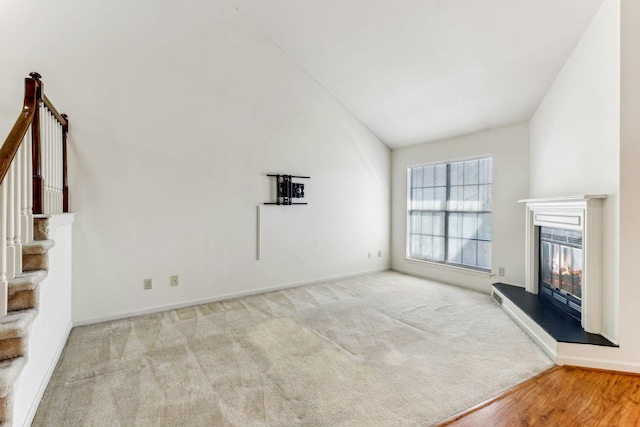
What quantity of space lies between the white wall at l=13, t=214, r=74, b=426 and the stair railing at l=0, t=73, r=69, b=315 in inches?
9.6

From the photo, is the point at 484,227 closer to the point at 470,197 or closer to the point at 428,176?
the point at 470,197

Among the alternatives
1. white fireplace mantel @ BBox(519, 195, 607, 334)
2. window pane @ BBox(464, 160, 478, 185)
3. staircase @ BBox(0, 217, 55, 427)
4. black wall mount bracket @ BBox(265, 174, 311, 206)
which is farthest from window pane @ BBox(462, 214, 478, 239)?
staircase @ BBox(0, 217, 55, 427)

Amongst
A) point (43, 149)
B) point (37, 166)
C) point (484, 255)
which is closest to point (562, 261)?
point (484, 255)

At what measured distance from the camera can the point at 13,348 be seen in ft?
4.64

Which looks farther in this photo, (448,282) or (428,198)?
(428,198)

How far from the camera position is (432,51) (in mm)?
3447

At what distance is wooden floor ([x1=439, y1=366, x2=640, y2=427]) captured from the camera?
174 cm

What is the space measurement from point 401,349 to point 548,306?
173 cm

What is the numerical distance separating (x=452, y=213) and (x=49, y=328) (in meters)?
4.93

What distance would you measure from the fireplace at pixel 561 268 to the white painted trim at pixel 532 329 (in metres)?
0.37

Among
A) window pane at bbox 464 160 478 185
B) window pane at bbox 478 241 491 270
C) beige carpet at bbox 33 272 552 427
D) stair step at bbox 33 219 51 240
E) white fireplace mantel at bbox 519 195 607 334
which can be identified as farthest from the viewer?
window pane at bbox 464 160 478 185

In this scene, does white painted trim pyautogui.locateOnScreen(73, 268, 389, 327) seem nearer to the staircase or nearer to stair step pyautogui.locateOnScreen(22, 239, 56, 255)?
the staircase

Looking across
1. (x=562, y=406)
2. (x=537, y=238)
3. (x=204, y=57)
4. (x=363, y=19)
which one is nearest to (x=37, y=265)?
(x=204, y=57)

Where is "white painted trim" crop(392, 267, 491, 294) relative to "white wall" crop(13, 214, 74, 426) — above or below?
below
